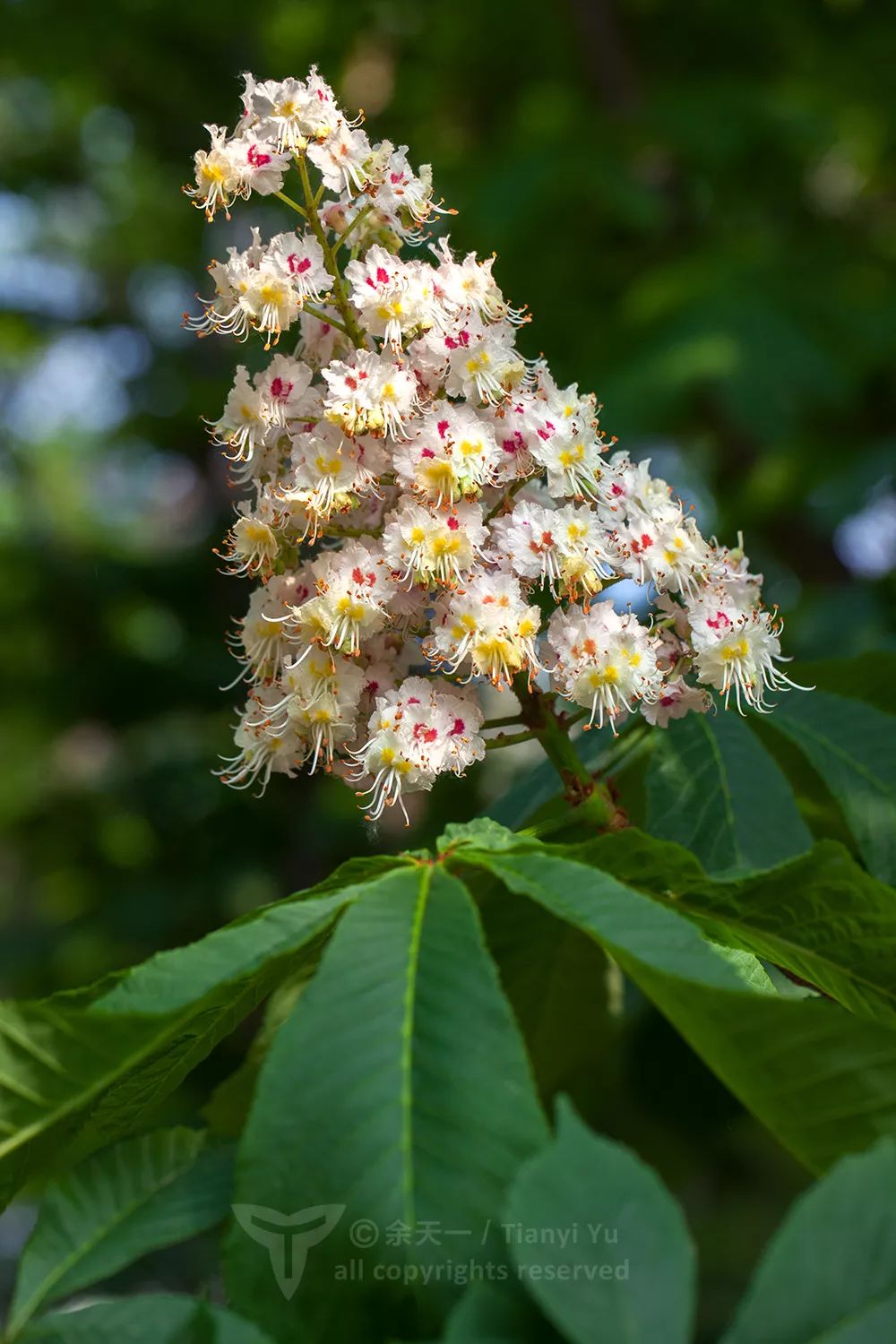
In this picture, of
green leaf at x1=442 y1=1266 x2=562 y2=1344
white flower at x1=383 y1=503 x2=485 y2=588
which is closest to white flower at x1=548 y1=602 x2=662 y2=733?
white flower at x1=383 y1=503 x2=485 y2=588

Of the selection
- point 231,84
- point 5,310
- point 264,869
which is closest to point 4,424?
point 5,310

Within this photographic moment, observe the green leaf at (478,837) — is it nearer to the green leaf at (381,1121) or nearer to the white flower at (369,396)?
the green leaf at (381,1121)

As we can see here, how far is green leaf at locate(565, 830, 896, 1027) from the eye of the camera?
92 cm

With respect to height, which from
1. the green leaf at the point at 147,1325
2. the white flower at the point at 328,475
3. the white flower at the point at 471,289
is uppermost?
the white flower at the point at 471,289

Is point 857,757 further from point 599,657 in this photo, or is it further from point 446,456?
point 446,456

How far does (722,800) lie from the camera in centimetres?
126

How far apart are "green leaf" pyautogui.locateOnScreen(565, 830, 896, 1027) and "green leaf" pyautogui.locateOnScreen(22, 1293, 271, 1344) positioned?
15.7 inches

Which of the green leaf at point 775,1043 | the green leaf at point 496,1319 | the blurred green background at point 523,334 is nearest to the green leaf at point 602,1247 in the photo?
the green leaf at point 496,1319

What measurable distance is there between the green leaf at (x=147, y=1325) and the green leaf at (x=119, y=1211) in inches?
1.0

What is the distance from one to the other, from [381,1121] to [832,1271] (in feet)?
0.83

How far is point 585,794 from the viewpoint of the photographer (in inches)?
47.1

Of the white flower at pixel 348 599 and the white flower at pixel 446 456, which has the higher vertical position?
the white flower at pixel 446 456

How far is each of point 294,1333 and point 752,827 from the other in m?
0.71

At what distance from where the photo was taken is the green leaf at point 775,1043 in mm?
706
